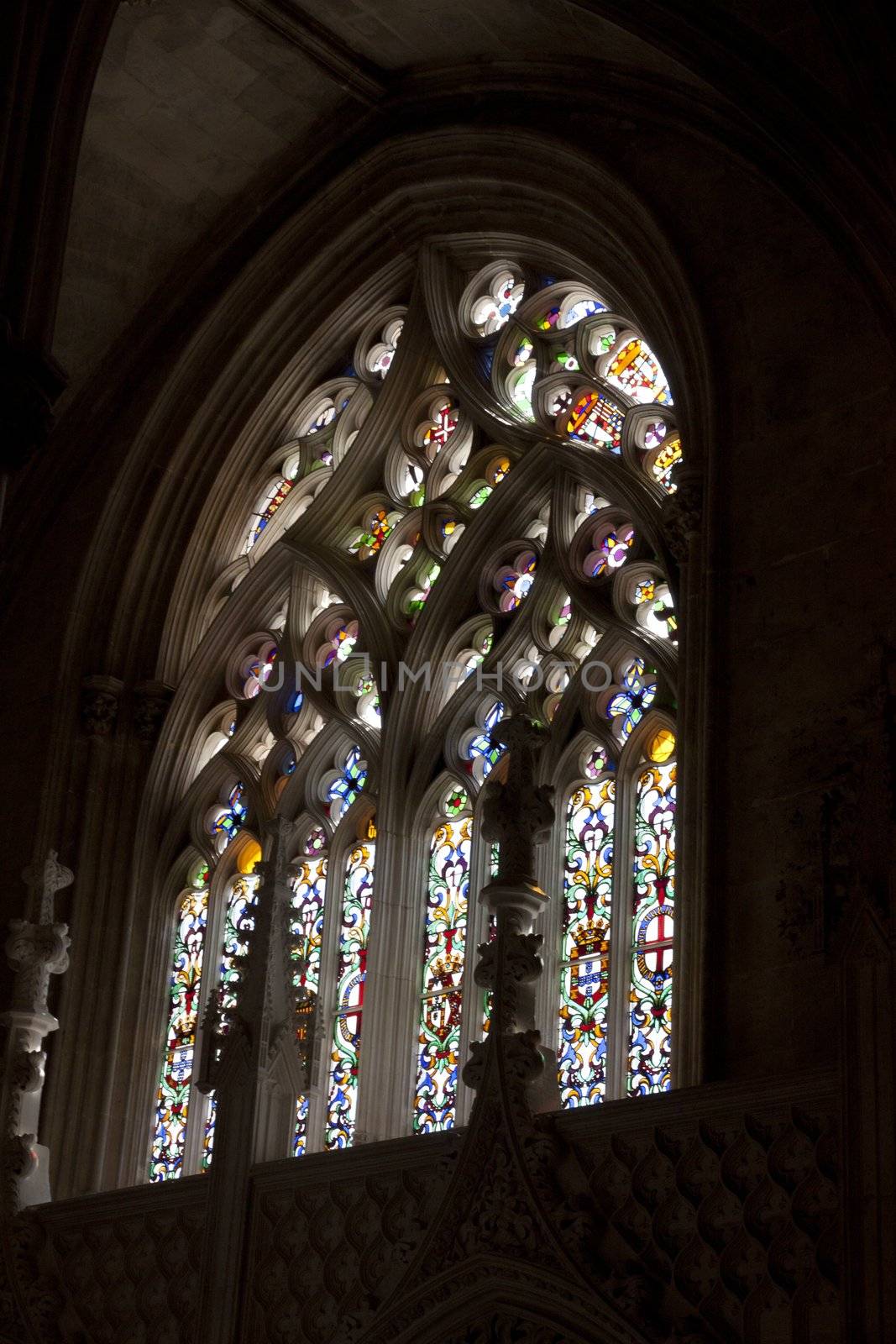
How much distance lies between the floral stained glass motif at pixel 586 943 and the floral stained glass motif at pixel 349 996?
121 cm

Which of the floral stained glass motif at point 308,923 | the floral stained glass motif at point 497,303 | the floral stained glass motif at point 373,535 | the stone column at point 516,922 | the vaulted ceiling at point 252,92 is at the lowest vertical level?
the stone column at point 516,922

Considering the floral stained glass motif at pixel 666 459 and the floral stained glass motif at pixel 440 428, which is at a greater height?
the floral stained glass motif at pixel 440 428

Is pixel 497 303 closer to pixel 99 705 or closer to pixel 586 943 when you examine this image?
pixel 99 705

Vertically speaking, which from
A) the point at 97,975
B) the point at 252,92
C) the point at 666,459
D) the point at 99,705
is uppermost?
the point at 252,92

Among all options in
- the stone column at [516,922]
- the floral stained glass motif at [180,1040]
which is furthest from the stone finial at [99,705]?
A: the stone column at [516,922]

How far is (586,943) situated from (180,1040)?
114 inches

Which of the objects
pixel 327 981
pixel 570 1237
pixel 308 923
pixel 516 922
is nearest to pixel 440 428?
pixel 308 923

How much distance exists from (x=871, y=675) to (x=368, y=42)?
590cm

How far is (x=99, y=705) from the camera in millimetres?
13414

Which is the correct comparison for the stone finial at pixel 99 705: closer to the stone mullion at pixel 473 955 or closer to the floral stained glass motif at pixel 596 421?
the stone mullion at pixel 473 955

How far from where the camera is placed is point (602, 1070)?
10.4 metres

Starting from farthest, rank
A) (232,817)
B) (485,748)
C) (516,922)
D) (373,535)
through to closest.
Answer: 1. (373,535)
2. (232,817)
3. (485,748)
4. (516,922)

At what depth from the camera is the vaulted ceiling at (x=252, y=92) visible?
12477 mm

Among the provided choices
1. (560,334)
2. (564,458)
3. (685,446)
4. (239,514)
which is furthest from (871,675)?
(239,514)
